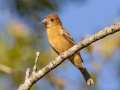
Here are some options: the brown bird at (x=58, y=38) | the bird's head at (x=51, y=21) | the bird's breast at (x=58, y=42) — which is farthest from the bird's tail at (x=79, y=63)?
the bird's head at (x=51, y=21)

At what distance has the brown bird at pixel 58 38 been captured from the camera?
6031mm

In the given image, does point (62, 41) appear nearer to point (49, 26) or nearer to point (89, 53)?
point (49, 26)

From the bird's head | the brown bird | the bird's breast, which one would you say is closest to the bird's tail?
the brown bird

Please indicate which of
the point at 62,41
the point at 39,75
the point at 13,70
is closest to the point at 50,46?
the point at 62,41

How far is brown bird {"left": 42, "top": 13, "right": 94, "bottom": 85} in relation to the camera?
6.03m

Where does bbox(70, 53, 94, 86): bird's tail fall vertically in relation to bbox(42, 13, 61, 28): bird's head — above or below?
below

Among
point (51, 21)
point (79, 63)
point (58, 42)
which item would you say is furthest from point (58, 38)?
point (79, 63)

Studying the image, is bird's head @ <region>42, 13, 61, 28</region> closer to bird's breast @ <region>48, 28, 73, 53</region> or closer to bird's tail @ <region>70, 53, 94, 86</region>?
bird's breast @ <region>48, 28, 73, 53</region>

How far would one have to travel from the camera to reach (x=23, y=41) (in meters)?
5.78

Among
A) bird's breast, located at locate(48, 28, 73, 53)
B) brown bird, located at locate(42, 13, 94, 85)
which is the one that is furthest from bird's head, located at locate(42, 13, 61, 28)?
bird's breast, located at locate(48, 28, 73, 53)

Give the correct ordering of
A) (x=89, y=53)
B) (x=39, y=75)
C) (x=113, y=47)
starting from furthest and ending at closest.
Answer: (x=113, y=47)
(x=89, y=53)
(x=39, y=75)

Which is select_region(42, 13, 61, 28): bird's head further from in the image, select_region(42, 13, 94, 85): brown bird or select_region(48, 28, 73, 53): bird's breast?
select_region(48, 28, 73, 53): bird's breast

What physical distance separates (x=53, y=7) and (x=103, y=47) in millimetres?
619

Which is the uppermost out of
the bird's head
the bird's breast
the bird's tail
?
the bird's head
